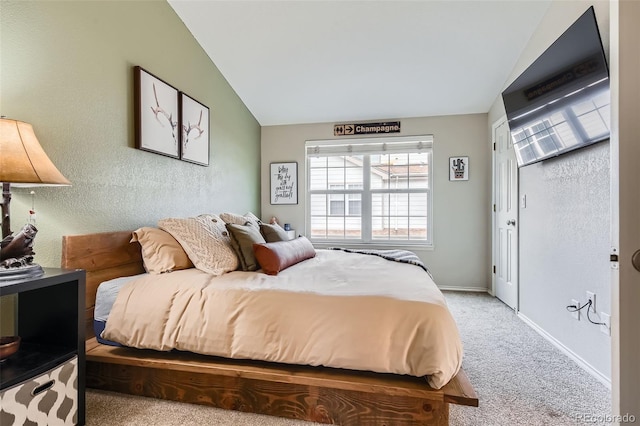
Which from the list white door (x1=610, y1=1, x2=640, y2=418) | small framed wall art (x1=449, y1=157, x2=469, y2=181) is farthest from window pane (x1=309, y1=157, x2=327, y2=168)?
white door (x1=610, y1=1, x2=640, y2=418)

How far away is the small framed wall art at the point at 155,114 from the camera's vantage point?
2.31m

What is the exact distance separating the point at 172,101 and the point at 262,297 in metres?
1.95

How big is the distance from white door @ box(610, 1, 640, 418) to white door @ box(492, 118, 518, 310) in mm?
2707

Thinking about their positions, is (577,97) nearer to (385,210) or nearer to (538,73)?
(538,73)

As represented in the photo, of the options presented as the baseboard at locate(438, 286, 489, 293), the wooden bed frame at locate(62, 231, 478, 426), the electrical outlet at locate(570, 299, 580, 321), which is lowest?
the baseboard at locate(438, 286, 489, 293)

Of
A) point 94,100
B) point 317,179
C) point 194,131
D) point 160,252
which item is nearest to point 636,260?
point 160,252

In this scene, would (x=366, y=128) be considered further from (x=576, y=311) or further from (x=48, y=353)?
(x=48, y=353)

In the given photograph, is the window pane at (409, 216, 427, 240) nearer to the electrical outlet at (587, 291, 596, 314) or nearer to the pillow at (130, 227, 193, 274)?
the electrical outlet at (587, 291, 596, 314)

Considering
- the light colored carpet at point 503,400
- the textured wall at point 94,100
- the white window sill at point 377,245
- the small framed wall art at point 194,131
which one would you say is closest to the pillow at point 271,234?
the textured wall at point 94,100

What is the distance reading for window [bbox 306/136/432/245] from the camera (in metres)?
4.21

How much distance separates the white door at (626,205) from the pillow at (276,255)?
1.55m

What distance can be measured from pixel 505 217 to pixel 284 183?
2723 millimetres

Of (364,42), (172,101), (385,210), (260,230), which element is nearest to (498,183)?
(385,210)

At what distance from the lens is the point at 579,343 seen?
2135 mm
